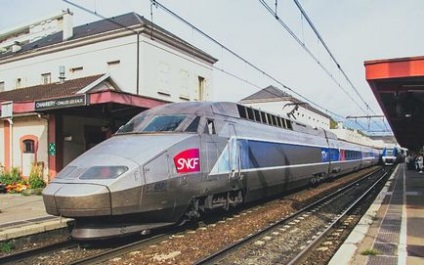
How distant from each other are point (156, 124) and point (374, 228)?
493 centimetres

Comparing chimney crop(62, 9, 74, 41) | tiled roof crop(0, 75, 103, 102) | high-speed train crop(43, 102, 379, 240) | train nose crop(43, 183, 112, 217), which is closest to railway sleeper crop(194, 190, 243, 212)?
high-speed train crop(43, 102, 379, 240)

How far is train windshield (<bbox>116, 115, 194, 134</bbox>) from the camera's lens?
9812mm

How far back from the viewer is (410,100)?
15711 millimetres

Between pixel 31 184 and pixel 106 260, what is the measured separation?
12.0m

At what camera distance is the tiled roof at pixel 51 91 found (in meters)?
20.7

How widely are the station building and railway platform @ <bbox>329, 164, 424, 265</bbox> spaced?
875 centimetres

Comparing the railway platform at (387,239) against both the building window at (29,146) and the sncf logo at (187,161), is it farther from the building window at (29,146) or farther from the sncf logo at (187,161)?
the building window at (29,146)

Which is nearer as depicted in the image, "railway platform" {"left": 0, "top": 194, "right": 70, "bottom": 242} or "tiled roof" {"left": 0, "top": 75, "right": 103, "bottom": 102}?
"railway platform" {"left": 0, "top": 194, "right": 70, "bottom": 242}

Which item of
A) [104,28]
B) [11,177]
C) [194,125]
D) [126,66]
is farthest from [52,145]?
[194,125]

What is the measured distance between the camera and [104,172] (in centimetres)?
782

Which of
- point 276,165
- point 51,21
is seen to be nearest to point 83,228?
point 276,165

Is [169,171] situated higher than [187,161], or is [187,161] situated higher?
[187,161]

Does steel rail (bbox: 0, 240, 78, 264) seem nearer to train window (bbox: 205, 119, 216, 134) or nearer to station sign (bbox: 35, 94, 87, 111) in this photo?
train window (bbox: 205, 119, 216, 134)

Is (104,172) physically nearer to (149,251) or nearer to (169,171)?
(169,171)
